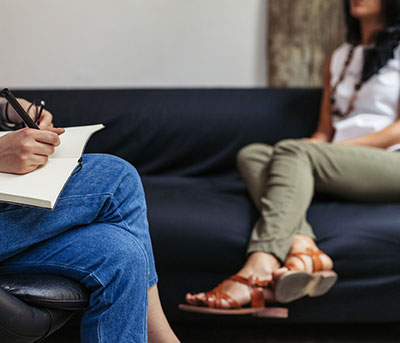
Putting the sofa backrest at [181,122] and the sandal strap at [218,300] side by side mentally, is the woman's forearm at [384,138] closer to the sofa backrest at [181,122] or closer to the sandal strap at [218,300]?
the sofa backrest at [181,122]

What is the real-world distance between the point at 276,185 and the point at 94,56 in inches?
51.0

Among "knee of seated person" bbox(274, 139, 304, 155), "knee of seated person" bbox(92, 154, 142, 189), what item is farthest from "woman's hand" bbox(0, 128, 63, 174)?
"knee of seated person" bbox(274, 139, 304, 155)

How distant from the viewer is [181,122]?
195 centimetres

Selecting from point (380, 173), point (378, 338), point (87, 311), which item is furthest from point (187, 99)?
point (87, 311)

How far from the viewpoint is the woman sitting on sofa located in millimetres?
1270

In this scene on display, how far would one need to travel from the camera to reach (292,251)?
1334 millimetres

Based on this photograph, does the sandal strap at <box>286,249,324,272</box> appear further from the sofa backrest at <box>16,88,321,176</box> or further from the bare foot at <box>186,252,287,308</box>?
the sofa backrest at <box>16,88,321,176</box>

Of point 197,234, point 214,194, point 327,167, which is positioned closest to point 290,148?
point 327,167

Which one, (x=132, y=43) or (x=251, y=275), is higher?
(x=132, y=43)

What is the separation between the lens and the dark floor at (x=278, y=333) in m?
1.51

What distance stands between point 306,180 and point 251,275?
0.34 m

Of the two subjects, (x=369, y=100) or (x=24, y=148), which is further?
(x=369, y=100)

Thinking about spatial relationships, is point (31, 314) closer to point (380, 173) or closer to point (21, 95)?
point (380, 173)

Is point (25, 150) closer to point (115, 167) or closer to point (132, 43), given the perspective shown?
point (115, 167)
